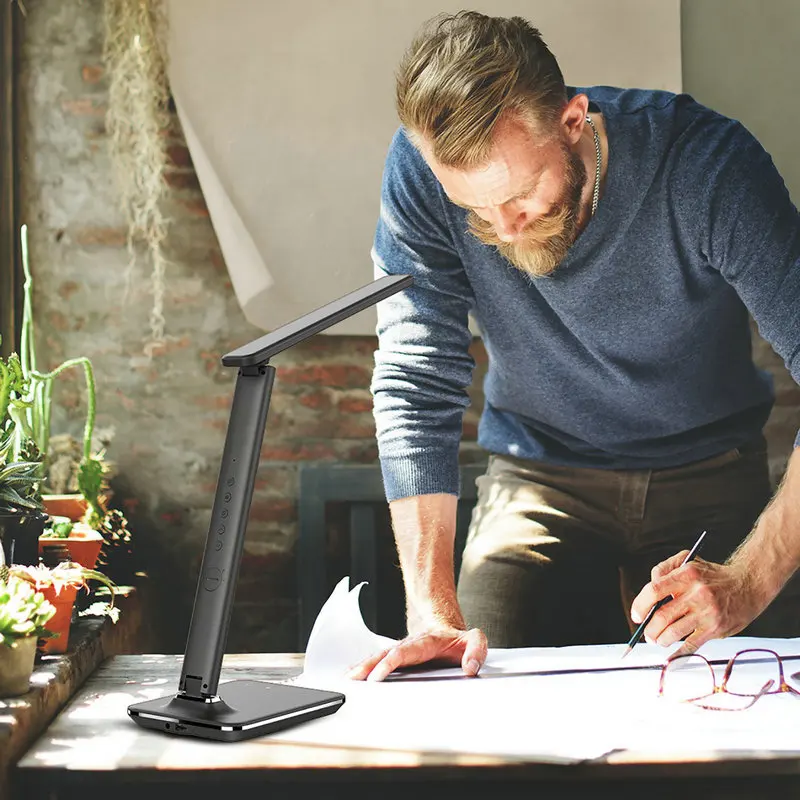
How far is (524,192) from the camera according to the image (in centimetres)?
154

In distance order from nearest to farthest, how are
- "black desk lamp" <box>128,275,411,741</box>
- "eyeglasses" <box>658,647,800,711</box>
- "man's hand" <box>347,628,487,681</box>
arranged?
"black desk lamp" <box>128,275,411,741</box>, "eyeglasses" <box>658,647,800,711</box>, "man's hand" <box>347,628,487,681</box>

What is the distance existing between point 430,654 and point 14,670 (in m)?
0.53

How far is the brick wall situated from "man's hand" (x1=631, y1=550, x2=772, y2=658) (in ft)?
3.86

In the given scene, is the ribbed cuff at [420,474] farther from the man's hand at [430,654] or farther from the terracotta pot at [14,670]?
the terracotta pot at [14,670]

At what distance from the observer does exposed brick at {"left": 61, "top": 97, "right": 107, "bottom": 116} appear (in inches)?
99.7

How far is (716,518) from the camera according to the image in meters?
1.97

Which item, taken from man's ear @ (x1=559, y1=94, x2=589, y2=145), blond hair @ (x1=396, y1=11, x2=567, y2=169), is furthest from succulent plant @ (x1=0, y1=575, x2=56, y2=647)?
man's ear @ (x1=559, y1=94, x2=589, y2=145)

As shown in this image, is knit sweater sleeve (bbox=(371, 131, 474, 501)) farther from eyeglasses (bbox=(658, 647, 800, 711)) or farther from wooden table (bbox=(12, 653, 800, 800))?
wooden table (bbox=(12, 653, 800, 800))

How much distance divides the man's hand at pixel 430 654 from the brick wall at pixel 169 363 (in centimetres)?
122

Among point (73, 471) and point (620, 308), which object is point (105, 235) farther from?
point (620, 308)

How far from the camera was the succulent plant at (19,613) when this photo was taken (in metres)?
1.13

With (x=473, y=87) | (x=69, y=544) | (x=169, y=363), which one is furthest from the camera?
(x=169, y=363)

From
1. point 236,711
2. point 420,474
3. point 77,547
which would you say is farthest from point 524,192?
point 77,547

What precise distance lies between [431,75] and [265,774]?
1.00 m
